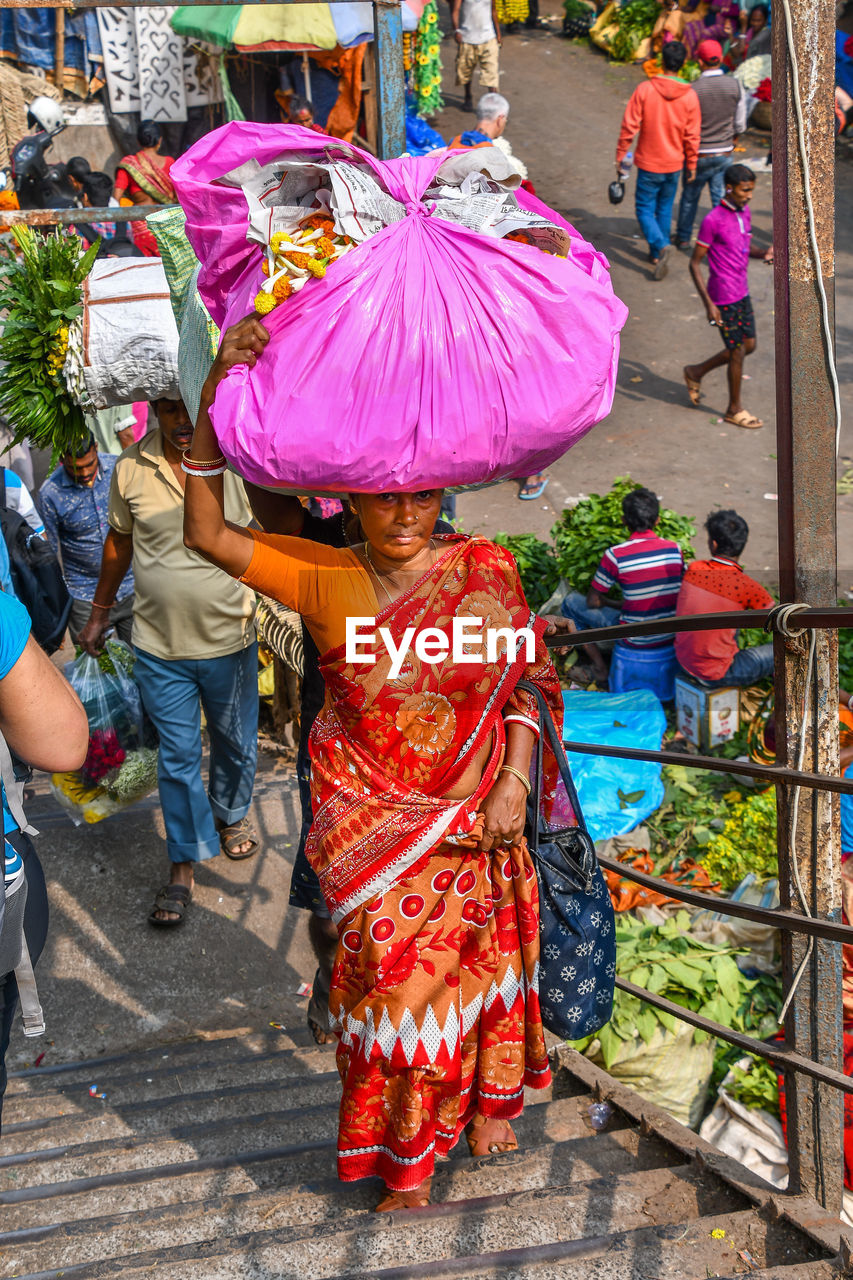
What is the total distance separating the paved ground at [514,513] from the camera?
12.2ft

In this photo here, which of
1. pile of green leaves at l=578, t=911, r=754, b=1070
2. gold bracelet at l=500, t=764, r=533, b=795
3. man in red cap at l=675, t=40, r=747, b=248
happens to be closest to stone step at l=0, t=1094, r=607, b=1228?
pile of green leaves at l=578, t=911, r=754, b=1070

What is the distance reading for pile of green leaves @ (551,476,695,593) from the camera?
20.6 feet

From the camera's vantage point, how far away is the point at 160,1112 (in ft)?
9.82

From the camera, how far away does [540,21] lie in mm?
17359

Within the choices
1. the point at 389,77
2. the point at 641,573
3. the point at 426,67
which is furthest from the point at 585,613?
the point at 426,67

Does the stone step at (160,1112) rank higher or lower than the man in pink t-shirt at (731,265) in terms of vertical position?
lower

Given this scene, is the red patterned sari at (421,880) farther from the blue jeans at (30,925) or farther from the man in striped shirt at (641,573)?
the man in striped shirt at (641,573)

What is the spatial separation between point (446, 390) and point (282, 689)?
3307 mm

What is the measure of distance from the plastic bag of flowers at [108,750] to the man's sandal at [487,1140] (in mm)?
2048

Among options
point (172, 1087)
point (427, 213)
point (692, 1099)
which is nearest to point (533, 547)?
point (692, 1099)

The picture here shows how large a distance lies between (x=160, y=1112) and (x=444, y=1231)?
972 millimetres

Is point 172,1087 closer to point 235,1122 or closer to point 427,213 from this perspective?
point 235,1122

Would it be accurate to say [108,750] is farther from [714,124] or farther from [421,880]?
[714,124]

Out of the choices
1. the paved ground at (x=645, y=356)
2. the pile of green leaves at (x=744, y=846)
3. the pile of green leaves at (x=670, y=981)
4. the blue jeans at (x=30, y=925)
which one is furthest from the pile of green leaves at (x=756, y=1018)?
the paved ground at (x=645, y=356)
